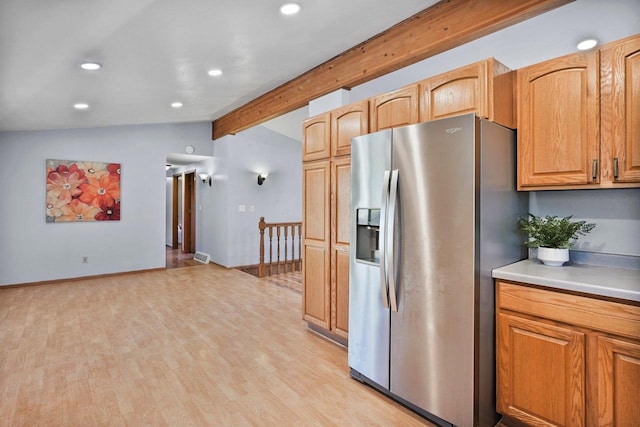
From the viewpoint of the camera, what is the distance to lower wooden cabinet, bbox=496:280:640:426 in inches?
61.2

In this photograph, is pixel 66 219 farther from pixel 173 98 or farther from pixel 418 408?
pixel 418 408

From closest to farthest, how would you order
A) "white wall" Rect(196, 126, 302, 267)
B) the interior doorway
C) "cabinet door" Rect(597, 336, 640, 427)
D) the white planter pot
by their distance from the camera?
"cabinet door" Rect(597, 336, 640, 427) < the white planter pot < "white wall" Rect(196, 126, 302, 267) < the interior doorway

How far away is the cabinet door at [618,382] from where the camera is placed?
1.53m

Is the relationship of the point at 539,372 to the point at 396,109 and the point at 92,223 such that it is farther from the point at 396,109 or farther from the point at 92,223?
the point at 92,223

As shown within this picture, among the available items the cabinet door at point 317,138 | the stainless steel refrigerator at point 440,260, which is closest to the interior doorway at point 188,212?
the cabinet door at point 317,138

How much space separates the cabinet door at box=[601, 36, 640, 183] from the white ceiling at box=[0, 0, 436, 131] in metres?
1.37

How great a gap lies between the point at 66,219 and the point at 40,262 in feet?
2.50

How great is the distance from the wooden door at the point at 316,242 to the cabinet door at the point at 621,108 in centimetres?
202

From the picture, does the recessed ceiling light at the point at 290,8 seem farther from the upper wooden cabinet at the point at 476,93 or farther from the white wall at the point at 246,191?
the white wall at the point at 246,191

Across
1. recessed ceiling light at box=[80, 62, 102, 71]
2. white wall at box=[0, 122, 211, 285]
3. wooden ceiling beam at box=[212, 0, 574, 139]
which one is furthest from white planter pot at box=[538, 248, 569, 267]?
white wall at box=[0, 122, 211, 285]

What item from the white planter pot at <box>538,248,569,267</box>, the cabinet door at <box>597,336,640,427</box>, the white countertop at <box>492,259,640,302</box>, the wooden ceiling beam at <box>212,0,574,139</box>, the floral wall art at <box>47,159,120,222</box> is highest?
the wooden ceiling beam at <box>212,0,574,139</box>

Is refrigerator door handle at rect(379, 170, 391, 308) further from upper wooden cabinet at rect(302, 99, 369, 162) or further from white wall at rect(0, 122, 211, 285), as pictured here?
white wall at rect(0, 122, 211, 285)

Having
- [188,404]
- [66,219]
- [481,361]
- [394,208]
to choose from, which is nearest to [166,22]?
[394,208]

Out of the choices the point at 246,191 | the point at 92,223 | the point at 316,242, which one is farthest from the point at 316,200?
the point at 92,223
